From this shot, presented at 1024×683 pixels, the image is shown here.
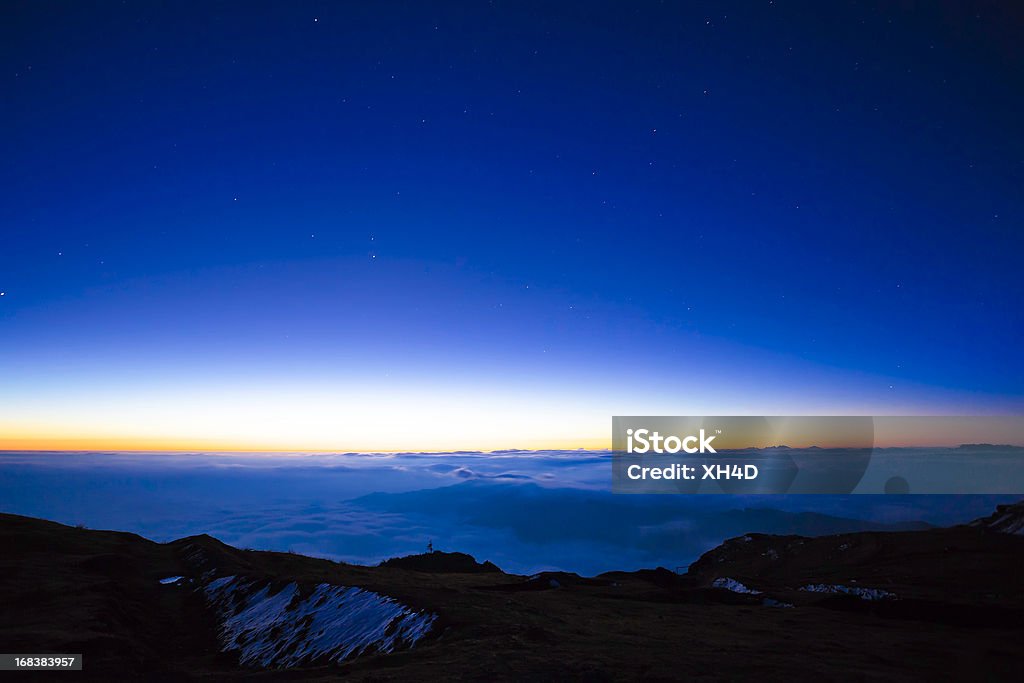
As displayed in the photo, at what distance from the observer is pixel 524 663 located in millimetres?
10109

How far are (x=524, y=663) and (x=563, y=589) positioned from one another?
20051 mm

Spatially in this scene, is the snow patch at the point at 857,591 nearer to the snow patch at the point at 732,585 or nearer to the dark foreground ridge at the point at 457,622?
the dark foreground ridge at the point at 457,622

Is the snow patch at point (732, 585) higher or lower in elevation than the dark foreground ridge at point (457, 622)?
lower

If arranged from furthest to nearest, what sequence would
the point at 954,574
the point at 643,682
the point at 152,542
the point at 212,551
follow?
the point at 152,542 → the point at 954,574 → the point at 212,551 → the point at 643,682

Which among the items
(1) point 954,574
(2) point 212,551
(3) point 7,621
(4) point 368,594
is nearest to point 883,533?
(1) point 954,574

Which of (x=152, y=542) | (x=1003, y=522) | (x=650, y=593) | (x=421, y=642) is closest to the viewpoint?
(x=421, y=642)

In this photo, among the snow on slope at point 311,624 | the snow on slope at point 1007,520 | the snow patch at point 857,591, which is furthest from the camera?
the snow on slope at point 1007,520

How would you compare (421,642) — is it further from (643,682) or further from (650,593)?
(650,593)

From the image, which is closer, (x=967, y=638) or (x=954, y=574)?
(x=967, y=638)

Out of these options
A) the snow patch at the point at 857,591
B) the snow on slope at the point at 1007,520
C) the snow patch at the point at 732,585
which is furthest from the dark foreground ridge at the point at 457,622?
the snow on slope at the point at 1007,520

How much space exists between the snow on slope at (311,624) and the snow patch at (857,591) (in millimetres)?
23060

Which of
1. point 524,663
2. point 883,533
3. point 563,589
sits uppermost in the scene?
point 524,663

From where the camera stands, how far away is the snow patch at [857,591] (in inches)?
991

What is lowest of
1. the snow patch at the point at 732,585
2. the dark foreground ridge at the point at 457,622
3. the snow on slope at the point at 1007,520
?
the snow patch at the point at 732,585
